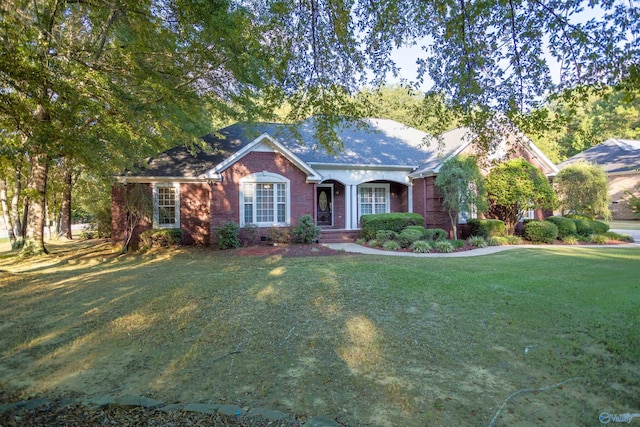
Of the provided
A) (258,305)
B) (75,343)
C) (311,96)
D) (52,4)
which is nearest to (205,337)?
(258,305)

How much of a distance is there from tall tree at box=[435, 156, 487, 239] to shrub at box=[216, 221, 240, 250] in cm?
860

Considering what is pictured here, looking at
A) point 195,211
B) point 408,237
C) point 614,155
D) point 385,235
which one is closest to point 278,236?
point 195,211

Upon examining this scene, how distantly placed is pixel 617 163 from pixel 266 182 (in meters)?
27.7

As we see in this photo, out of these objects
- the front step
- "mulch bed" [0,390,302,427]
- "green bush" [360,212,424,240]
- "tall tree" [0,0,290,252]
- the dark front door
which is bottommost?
"mulch bed" [0,390,302,427]

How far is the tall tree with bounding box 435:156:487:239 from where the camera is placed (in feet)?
46.4

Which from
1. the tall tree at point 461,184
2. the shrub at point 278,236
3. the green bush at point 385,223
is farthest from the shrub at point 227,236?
the tall tree at point 461,184

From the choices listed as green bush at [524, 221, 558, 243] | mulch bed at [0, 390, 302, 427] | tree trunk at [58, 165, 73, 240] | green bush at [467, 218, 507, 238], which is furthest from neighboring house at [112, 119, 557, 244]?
mulch bed at [0, 390, 302, 427]

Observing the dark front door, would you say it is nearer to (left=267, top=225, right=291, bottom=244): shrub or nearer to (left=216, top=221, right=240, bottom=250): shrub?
(left=267, top=225, right=291, bottom=244): shrub

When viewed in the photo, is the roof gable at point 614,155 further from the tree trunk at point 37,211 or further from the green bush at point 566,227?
the tree trunk at point 37,211

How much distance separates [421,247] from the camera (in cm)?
1281

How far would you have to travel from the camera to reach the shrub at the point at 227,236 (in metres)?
13.5

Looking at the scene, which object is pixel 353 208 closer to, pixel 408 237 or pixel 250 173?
pixel 408 237

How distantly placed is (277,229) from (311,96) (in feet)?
28.9

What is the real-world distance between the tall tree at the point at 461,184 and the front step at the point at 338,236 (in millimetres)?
4273
